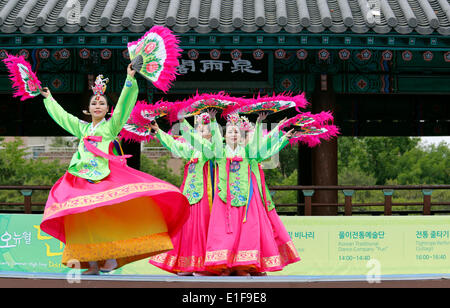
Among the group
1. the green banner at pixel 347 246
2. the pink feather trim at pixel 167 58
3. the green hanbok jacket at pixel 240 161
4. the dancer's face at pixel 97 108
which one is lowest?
the green banner at pixel 347 246

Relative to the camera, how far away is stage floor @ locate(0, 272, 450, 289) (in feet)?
13.6

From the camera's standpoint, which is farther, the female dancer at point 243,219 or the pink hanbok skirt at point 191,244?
the pink hanbok skirt at point 191,244

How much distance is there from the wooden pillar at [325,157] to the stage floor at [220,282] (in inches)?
130

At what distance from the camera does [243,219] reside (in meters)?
5.33

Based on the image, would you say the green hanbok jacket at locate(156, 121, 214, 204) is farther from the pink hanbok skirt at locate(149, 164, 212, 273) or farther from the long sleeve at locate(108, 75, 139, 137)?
the long sleeve at locate(108, 75, 139, 137)

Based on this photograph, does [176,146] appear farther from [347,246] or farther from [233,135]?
[347,246]

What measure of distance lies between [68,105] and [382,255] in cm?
511

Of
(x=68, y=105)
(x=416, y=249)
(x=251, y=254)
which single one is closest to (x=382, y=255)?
(x=416, y=249)

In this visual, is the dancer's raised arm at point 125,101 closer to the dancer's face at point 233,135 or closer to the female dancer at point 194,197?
the female dancer at point 194,197

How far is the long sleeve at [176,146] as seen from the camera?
579 cm

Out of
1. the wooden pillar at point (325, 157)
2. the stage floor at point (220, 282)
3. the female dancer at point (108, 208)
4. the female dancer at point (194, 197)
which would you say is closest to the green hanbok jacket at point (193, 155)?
the female dancer at point (194, 197)

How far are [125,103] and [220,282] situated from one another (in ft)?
5.49

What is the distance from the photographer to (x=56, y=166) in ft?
65.4
